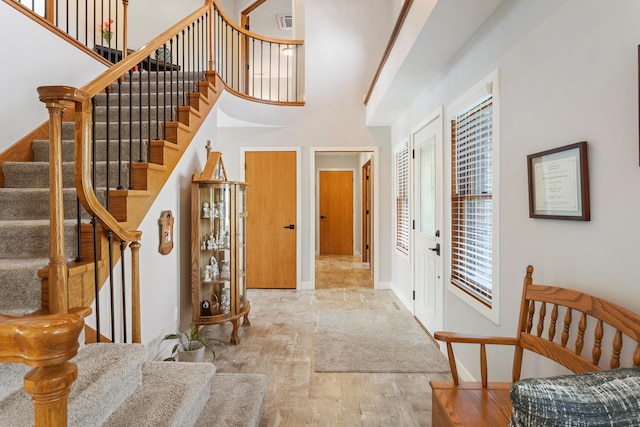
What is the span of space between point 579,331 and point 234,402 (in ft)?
5.53

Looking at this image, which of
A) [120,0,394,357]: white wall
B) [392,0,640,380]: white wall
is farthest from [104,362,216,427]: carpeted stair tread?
[120,0,394,357]: white wall

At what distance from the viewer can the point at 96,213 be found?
5.49 feet

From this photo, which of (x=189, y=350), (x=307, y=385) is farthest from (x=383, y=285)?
(x=189, y=350)

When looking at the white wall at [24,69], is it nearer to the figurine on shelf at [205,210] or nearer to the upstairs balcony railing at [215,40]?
the upstairs balcony railing at [215,40]

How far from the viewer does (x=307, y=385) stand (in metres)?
2.44

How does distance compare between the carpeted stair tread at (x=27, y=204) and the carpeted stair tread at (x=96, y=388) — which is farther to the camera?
the carpeted stair tread at (x=27, y=204)

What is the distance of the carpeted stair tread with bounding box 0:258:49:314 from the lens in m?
1.55

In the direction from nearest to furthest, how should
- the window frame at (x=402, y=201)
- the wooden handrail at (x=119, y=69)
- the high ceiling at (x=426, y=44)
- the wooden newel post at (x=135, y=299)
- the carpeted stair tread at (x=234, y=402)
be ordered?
the wooden handrail at (x=119, y=69) → the carpeted stair tread at (x=234, y=402) → the wooden newel post at (x=135, y=299) → the high ceiling at (x=426, y=44) → the window frame at (x=402, y=201)

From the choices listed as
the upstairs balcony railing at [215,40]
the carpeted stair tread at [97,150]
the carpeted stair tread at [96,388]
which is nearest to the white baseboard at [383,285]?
the upstairs balcony railing at [215,40]

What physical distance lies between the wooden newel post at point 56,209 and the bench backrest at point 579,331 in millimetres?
1991

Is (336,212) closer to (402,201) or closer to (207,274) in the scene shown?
(402,201)

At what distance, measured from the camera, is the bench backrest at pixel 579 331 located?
1.13m

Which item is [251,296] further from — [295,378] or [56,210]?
[56,210]

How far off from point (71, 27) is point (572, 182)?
511 cm
